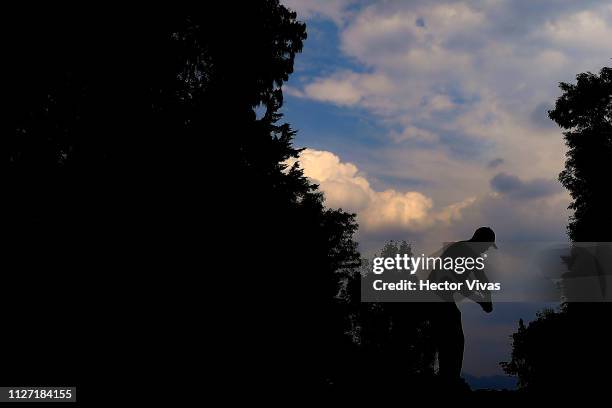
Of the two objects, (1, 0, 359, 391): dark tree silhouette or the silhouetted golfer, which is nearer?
the silhouetted golfer

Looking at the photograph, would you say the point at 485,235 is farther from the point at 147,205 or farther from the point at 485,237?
the point at 147,205

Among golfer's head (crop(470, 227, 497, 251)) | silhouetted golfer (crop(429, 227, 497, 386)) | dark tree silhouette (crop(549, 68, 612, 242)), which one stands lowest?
silhouetted golfer (crop(429, 227, 497, 386))

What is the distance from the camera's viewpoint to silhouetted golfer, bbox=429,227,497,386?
6359mm

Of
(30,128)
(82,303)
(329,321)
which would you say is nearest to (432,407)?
(82,303)

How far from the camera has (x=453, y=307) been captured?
6555mm

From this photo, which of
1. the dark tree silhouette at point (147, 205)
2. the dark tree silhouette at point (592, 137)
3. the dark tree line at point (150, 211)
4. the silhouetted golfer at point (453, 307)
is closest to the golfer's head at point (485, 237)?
the silhouetted golfer at point (453, 307)

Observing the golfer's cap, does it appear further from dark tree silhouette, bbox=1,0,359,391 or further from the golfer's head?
dark tree silhouette, bbox=1,0,359,391

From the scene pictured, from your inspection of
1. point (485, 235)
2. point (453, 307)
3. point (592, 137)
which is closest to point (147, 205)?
point (453, 307)

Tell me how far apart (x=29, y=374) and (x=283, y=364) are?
612 cm

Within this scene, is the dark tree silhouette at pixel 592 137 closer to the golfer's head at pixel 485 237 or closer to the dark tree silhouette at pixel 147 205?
the dark tree silhouette at pixel 147 205

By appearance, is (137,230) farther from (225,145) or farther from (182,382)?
(225,145)

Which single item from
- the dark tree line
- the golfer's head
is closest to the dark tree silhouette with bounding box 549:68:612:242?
the dark tree line

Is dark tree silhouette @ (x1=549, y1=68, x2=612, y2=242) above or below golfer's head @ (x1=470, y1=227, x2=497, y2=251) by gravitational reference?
above

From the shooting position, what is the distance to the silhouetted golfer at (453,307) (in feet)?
20.9
